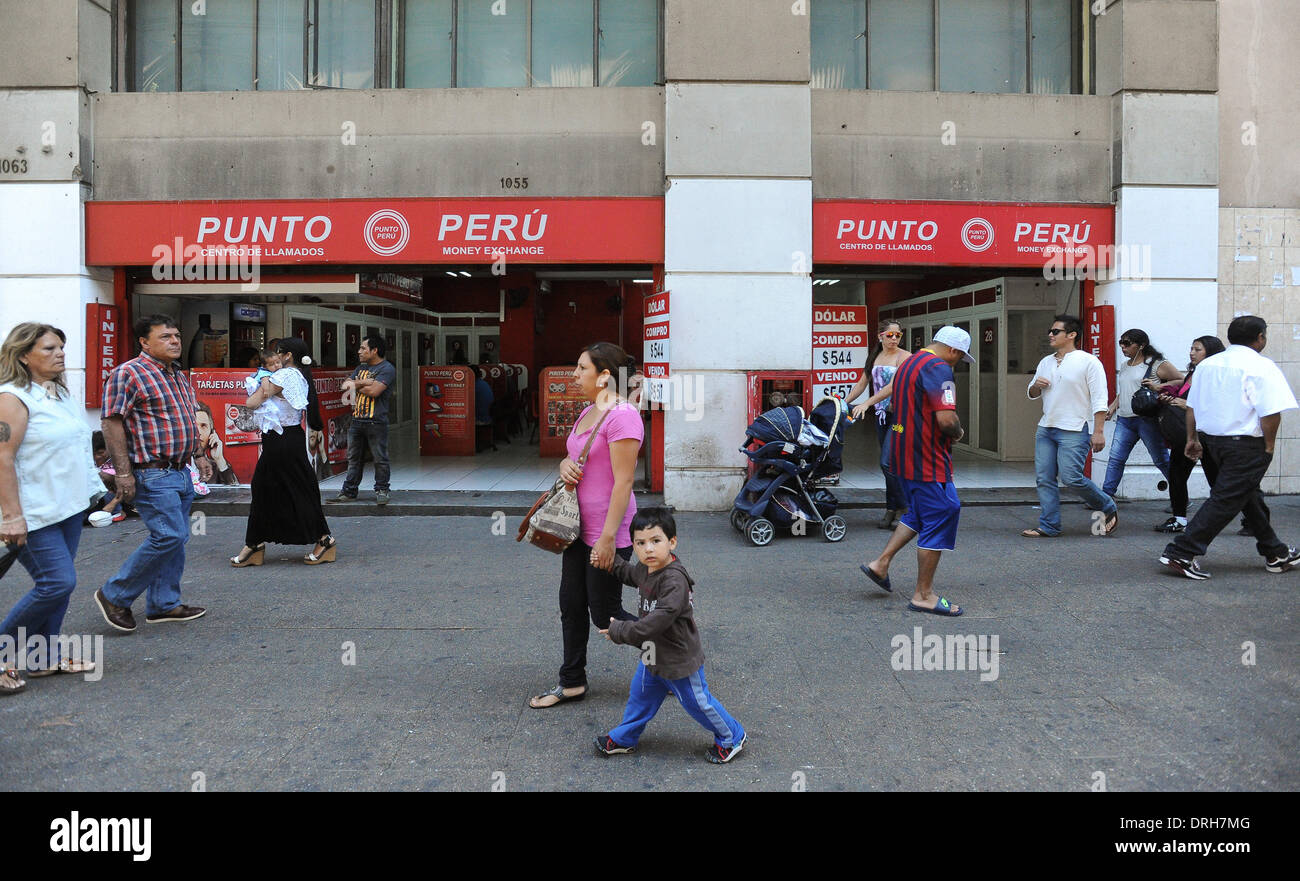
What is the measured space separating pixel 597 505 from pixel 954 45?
9.44 metres

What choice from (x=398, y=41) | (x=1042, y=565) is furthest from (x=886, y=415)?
(x=398, y=41)

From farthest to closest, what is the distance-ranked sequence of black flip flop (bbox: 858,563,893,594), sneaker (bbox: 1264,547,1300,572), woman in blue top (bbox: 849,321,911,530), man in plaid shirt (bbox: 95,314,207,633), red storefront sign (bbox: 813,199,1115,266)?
red storefront sign (bbox: 813,199,1115,266) < woman in blue top (bbox: 849,321,911,530) < sneaker (bbox: 1264,547,1300,572) < black flip flop (bbox: 858,563,893,594) < man in plaid shirt (bbox: 95,314,207,633)

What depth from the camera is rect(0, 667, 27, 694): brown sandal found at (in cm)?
479

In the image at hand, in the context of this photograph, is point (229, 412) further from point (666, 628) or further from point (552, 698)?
point (666, 628)

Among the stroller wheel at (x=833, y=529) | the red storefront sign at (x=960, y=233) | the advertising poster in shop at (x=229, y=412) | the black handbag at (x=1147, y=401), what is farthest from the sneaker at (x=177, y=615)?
the black handbag at (x=1147, y=401)

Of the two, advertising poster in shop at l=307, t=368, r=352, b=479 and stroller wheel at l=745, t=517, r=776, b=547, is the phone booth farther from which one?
advertising poster in shop at l=307, t=368, r=352, b=479

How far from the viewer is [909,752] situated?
4.13 metres

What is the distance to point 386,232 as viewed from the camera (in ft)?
35.4

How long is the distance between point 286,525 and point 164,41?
716 centimetres

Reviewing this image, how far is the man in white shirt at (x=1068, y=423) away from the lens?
8.66 meters

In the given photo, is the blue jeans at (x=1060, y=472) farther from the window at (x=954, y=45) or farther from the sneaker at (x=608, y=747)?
the sneaker at (x=608, y=747)

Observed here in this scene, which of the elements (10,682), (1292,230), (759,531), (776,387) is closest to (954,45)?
(1292,230)

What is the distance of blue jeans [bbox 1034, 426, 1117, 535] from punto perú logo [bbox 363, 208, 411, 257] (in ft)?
22.2

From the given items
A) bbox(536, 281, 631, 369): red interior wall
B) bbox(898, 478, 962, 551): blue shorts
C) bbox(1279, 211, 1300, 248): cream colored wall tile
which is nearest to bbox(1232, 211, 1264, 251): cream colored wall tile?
bbox(1279, 211, 1300, 248): cream colored wall tile
